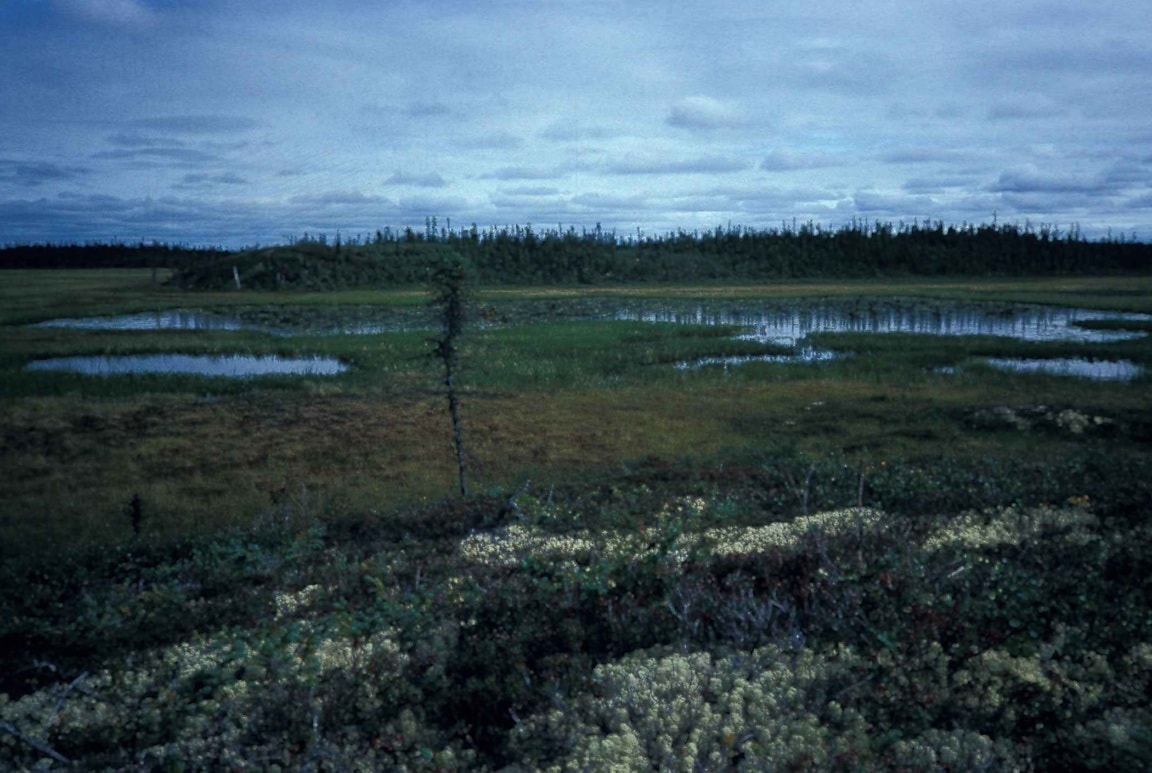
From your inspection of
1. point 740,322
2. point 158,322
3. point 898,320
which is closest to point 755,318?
point 740,322

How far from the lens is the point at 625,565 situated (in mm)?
8016

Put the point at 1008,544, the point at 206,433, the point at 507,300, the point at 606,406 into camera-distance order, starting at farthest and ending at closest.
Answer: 1. the point at 507,300
2. the point at 606,406
3. the point at 206,433
4. the point at 1008,544

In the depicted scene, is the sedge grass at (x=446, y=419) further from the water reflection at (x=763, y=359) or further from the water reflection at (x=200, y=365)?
the water reflection at (x=200, y=365)

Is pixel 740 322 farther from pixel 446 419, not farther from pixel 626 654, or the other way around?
pixel 626 654

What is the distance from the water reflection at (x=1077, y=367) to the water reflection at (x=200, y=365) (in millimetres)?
28798

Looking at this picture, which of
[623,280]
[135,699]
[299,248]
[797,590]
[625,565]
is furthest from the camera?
[623,280]

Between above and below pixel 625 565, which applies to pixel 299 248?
above

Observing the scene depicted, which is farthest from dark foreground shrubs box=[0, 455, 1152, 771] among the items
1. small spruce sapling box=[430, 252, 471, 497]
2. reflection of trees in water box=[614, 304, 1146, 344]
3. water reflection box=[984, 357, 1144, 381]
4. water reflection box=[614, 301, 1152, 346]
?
reflection of trees in water box=[614, 304, 1146, 344]

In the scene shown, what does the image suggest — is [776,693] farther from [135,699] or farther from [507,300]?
[507,300]

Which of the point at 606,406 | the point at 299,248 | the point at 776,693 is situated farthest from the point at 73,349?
the point at 299,248

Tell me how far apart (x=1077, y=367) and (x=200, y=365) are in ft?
129

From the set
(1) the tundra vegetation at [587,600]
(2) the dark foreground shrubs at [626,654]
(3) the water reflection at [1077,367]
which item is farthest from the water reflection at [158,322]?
(2) the dark foreground shrubs at [626,654]

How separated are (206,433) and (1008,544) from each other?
2183cm

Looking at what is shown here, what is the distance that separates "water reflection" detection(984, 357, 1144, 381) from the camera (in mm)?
33741
